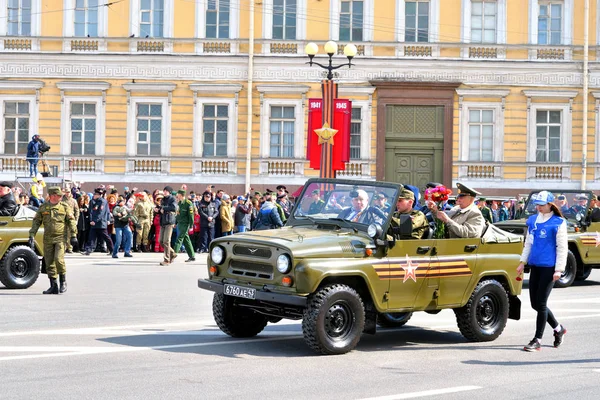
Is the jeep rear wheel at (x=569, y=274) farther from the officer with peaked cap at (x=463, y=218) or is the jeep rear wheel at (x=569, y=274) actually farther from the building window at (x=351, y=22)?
the building window at (x=351, y=22)

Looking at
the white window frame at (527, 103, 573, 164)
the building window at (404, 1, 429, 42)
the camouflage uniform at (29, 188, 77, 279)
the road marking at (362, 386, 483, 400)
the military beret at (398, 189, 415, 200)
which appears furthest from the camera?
the white window frame at (527, 103, 573, 164)

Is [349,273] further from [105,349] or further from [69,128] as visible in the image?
[69,128]

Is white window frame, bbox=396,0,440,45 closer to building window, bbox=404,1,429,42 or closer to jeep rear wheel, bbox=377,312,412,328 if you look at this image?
building window, bbox=404,1,429,42

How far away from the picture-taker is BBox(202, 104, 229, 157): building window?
1569 inches

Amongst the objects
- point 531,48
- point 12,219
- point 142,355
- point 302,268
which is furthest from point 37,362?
point 531,48

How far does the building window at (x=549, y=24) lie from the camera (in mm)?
40344

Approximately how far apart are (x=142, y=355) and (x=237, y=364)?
3.64 feet

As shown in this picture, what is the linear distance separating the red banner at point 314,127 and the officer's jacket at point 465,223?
1887 centimetres

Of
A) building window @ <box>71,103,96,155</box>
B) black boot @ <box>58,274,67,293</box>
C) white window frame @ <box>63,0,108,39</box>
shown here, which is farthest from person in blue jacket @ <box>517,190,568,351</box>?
white window frame @ <box>63,0,108,39</box>

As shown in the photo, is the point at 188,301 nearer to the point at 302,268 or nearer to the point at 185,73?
the point at 302,268

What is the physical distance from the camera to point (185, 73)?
3950cm

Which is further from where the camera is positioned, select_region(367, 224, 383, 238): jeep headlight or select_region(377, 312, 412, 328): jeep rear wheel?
select_region(377, 312, 412, 328): jeep rear wheel

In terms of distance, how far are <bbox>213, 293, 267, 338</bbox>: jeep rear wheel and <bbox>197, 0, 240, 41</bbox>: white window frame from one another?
28030 millimetres

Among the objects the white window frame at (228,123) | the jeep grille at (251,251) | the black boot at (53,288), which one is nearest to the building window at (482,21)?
the white window frame at (228,123)
